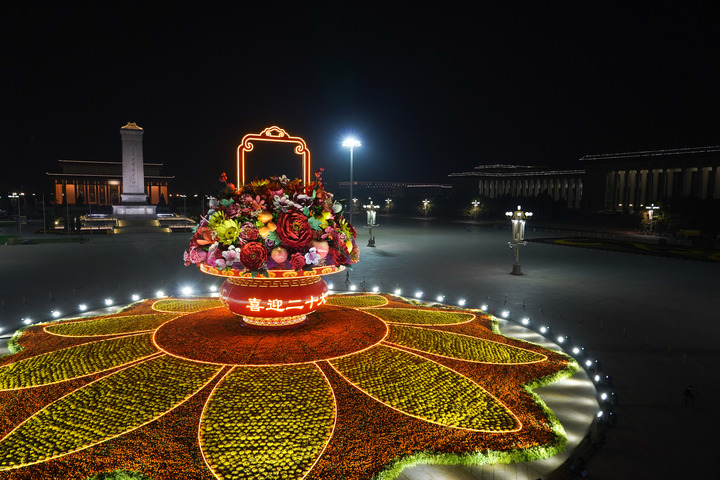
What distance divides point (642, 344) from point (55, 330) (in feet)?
37.9

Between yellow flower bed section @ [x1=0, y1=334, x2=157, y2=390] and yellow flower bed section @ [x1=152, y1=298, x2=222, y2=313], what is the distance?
203 cm

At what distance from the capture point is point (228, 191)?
6621 mm

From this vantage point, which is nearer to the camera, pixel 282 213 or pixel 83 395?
pixel 83 395

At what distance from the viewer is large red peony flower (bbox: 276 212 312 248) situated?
6.22m

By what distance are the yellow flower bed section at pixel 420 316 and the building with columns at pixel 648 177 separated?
176 ft

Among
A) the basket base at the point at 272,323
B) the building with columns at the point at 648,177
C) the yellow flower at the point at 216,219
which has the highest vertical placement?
the building with columns at the point at 648,177

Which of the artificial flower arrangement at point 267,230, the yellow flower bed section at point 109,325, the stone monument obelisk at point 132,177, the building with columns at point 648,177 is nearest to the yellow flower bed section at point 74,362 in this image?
the yellow flower bed section at point 109,325

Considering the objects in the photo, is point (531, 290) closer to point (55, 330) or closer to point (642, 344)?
point (642, 344)

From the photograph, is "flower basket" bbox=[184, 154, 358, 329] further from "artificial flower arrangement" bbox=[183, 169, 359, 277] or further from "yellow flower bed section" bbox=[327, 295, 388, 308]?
"yellow flower bed section" bbox=[327, 295, 388, 308]


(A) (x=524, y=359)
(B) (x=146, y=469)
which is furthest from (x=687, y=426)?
(B) (x=146, y=469)

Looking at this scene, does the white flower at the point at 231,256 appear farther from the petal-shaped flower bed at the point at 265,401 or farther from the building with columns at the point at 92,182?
the building with columns at the point at 92,182

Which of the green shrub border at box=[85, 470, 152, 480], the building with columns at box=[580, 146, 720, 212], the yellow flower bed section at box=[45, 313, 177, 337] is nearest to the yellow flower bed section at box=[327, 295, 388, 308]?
the yellow flower bed section at box=[45, 313, 177, 337]

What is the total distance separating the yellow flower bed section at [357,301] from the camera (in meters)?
9.72

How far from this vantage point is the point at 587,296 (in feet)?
48.2
